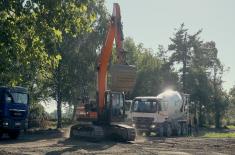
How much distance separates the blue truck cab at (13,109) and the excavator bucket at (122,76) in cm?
563

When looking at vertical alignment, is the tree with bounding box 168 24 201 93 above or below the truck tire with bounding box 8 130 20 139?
above

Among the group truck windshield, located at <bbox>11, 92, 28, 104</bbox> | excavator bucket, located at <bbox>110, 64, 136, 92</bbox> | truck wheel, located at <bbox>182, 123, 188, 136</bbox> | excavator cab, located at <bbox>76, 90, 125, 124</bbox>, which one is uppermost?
excavator bucket, located at <bbox>110, 64, 136, 92</bbox>

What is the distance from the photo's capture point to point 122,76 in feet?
75.3

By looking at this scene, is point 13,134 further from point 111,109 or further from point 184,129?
point 184,129

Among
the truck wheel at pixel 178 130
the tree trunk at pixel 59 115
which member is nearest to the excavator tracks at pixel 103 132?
the truck wheel at pixel 178 130

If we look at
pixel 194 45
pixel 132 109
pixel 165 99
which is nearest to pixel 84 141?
pixel 132 109

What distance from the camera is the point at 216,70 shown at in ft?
234

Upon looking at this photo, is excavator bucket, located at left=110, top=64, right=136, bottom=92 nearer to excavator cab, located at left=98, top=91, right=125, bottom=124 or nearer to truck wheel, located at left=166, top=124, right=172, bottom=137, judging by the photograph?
excavator cab, located at left=98, top=91, right=125, bottom=124

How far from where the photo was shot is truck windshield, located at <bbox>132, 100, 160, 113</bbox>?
32781 mm

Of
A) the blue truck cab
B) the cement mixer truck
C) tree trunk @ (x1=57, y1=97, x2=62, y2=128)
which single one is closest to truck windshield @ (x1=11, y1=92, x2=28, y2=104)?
the blue truck cab

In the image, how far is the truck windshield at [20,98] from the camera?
80.5 ft

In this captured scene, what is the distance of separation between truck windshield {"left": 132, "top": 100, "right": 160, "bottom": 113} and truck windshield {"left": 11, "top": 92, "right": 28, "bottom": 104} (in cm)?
1049

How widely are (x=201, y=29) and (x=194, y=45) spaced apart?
363 cm

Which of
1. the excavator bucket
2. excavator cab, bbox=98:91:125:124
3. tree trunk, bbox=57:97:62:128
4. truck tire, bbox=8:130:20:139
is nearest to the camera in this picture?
the excavator bucket
